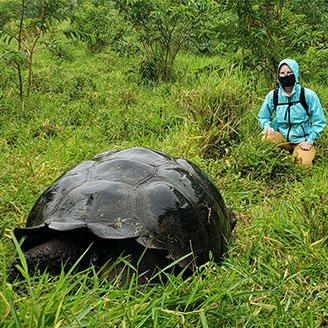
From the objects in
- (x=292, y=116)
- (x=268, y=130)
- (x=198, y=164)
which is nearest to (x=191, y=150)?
(x=198, y=164)

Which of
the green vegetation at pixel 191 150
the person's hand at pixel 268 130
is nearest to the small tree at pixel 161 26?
the green vegetation at pixel 191 150

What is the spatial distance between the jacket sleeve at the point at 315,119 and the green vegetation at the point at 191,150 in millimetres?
191

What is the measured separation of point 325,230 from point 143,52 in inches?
198

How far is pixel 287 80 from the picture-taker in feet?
14.2

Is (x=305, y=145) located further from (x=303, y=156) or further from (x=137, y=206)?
(x=137, y=206)

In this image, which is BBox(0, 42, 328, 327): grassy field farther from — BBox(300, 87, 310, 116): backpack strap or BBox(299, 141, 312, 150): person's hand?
BBox(300, 87, 310, 116): backpack strap

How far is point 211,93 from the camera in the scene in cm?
454

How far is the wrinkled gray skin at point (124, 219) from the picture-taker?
1951mm

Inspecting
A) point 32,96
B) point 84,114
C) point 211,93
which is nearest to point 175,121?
point 211,93

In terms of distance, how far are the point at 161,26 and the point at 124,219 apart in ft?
16.5

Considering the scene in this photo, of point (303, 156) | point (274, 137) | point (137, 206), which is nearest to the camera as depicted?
point (137, 206)

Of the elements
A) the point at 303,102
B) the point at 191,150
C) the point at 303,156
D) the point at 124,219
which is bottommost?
the point at 303,156

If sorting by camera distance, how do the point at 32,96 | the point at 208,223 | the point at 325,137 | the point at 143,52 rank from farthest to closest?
the point at 143,52
the point at 32,96
the point at 325,137
the point at 208,223

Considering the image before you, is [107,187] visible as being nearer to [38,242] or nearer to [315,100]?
[38,242]
